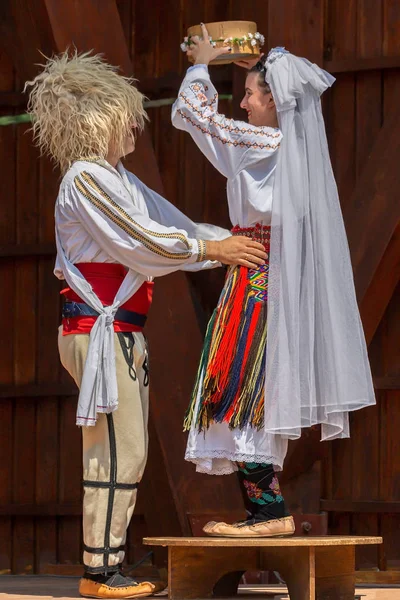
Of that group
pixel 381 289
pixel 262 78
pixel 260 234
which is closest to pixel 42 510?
pixel 381 289

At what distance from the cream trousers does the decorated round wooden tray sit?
902 mm

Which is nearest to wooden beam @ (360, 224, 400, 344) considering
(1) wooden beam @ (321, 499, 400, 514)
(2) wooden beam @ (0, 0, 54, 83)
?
(1) wooden beam @ (321, 499, 400, 514)

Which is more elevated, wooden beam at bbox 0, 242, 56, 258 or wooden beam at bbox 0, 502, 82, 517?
wooden beam at bbox 0, 242, 56, 258

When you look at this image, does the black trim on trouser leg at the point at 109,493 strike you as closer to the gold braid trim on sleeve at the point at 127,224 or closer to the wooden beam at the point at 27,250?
the gold braid trim on sleeve at the point at 127,224

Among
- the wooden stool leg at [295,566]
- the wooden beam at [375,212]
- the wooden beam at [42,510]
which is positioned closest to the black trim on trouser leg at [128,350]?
the wooden stool leg at [295,566]

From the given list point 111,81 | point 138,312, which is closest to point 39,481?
point 138,312

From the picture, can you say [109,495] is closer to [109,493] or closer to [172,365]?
[109,493]

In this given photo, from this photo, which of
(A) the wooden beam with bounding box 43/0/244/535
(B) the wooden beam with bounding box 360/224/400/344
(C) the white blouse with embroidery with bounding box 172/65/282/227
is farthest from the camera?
(B) the wooden beam with bounding box 360/224/400/344

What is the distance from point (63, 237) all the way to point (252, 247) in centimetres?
57

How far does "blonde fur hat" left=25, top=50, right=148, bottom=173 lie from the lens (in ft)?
12.6

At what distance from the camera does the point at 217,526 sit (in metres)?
3.67

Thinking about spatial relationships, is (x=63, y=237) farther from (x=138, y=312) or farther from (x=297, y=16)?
(x=297, y=16)

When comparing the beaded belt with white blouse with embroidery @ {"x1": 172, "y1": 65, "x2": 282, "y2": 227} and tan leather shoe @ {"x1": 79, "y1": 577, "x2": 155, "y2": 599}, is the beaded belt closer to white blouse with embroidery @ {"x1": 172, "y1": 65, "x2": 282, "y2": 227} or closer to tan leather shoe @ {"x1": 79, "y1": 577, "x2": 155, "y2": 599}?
white blouse with embroidery @ {"x1": 172, "y1": 65, "x2": 282, "y2": 227}

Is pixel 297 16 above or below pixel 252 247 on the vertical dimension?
above
